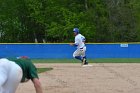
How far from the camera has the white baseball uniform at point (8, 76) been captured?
198 inches

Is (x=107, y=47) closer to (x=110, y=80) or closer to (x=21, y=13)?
(x=110, y=80)

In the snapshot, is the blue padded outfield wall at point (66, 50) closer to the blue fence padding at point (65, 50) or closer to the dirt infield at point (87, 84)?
the blue fence padding at point (65, 50)

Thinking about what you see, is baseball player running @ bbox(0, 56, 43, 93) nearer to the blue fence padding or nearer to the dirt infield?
the dirt infield

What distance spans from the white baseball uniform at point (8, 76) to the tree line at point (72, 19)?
37.5 m

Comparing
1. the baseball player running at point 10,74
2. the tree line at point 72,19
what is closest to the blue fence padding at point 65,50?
the tree line at point 72,19

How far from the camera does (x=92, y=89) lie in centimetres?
1191

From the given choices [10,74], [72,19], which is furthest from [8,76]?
[72,19]

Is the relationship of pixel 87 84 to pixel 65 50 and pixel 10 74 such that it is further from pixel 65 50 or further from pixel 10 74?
pixel 65 50

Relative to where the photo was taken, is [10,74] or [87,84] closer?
[10,74]

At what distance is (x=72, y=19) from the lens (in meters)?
43.5

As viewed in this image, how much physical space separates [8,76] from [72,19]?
38545 millimetres

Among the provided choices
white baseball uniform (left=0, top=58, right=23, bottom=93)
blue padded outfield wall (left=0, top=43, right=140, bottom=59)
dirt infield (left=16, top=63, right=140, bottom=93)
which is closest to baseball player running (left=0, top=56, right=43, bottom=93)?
white baseball uniform (left=0, top=58, right=23, bottom=93)

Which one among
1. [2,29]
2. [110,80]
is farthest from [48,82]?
[2,29]

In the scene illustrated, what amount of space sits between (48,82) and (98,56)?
16.1 m
